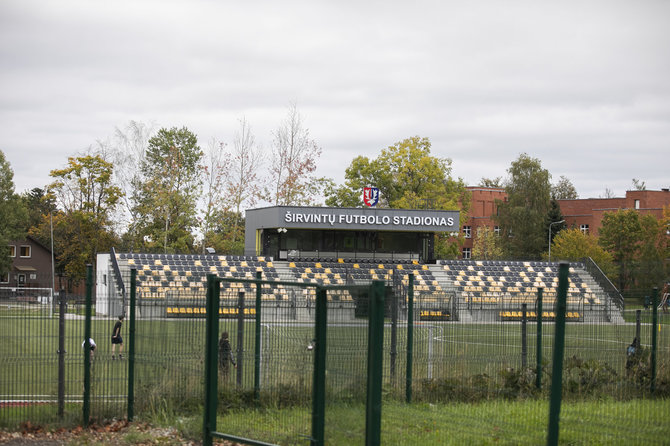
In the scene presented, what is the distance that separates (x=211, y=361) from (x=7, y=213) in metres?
69.8

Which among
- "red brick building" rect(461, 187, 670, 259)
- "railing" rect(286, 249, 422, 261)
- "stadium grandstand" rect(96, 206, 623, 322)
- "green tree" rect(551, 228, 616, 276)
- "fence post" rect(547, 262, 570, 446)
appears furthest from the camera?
"red brick building" rect(461, 187, 670, 259)

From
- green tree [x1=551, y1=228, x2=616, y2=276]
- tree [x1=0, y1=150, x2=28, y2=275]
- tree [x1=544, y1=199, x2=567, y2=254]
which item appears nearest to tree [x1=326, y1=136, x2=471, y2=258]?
green tree [x1=551, y1=228, x2=616, y2=276]

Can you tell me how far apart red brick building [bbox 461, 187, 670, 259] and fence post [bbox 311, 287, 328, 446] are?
72022 mm

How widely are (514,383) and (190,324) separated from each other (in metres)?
5.61

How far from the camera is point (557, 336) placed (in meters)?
7.59

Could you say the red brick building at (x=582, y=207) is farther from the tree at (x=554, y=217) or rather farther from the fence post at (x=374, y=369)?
the fence post at (x=374, y=369)

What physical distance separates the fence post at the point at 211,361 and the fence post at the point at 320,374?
1.94 m

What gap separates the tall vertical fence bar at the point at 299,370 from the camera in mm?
9109

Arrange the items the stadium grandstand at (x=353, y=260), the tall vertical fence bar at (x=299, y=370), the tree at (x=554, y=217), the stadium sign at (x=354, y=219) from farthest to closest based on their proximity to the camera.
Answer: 1. the tree at (x=554, y=217)
2. the stadium sign at (x=354, y=219)
3. the stadium grandstand at (x=353, y=260)
4. the tall vertical fence bar at (x=299, y=370)

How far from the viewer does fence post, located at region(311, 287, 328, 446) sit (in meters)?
8.22

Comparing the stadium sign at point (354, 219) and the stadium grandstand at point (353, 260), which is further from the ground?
the stadium sign at point (354, 219)

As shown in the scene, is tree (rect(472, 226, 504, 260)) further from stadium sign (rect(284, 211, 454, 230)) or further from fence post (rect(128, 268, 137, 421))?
fence post (rect(128, 268, 137, 421))

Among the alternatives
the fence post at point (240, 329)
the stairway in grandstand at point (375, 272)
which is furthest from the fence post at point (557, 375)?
the stairway in grandstand at point (375, 272)

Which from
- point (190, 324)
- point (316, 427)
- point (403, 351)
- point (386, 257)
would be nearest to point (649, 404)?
point (403, 351)
